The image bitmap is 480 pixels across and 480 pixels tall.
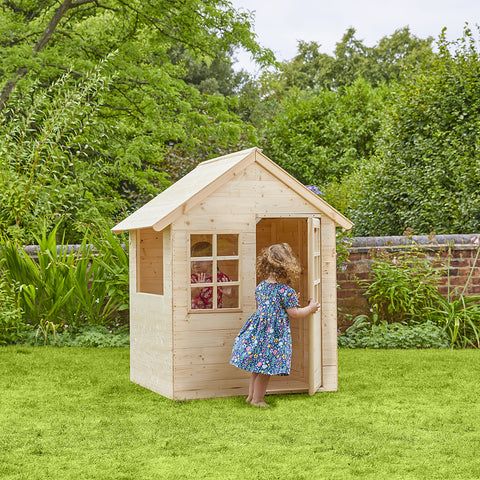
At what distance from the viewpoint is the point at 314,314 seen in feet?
19.6

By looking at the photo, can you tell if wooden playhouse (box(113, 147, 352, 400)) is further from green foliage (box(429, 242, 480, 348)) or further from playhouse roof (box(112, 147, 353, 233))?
green foliage (box(429, 242, 480, 348))

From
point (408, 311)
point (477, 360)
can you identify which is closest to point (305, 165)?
point (408, 311)

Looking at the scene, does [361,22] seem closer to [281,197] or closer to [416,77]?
[416,77]

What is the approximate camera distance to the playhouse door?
592cm

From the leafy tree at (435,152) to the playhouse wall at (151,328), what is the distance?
5.44m

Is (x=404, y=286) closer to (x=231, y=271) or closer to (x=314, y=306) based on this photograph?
(x=231, y=271)

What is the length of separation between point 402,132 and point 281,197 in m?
6.01

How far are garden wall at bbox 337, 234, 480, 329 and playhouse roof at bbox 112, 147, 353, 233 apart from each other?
11.0 feet

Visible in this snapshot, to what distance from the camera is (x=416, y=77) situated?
11.7 meters

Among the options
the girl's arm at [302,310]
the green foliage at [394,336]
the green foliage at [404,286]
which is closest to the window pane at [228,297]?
the girl's arm at [302,310]

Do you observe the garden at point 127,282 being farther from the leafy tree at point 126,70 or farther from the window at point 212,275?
the window at point 212,275

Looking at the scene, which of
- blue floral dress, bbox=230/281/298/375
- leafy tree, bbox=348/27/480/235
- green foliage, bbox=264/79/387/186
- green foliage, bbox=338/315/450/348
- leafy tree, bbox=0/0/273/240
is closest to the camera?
blue floral dress, bbox=230/281/298/375

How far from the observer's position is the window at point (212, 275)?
19.4 feet

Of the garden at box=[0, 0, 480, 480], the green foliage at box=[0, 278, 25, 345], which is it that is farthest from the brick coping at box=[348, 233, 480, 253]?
→ the green foliage at box=[0, 278, 25, 345]
